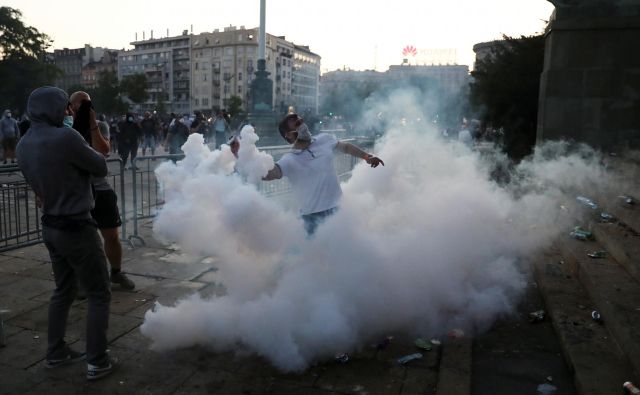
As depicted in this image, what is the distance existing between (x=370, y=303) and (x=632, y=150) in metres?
7.89

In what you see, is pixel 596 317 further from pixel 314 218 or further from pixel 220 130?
pixel 220 130

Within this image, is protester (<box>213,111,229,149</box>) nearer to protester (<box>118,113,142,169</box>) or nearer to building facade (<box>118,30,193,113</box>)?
protester (<box>118,113,142,169</box>)

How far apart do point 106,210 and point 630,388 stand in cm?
457

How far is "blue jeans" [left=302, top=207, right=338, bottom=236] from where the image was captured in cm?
438

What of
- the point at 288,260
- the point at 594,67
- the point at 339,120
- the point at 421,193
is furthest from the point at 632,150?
the point at 339,120

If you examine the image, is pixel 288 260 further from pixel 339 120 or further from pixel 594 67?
pixel 339 120

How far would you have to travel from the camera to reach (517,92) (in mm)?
12539

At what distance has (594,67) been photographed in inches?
381

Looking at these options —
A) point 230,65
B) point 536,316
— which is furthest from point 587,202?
point 230,65

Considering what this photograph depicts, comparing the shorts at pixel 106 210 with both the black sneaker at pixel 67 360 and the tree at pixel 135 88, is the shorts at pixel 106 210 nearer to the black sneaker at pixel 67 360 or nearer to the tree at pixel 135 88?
the black sneaker at pixel 67 360

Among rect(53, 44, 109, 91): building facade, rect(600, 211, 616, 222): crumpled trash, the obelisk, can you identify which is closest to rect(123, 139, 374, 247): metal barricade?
rect(600, 211, 616, 222): crumpled trash

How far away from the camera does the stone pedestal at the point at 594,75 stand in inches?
372

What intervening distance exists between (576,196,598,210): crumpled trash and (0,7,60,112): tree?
50.0 m

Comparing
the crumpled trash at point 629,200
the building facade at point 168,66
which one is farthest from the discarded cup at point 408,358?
the building facade at point 168,66
